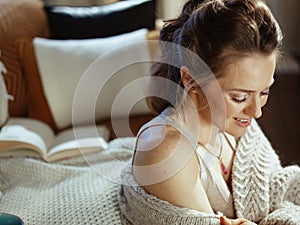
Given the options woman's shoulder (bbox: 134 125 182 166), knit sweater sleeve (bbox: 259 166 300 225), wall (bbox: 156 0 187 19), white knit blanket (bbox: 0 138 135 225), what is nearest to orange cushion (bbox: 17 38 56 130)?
white knit blanket (bbox: 0 138 135 225)

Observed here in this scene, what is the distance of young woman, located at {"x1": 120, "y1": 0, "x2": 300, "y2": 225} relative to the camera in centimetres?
118

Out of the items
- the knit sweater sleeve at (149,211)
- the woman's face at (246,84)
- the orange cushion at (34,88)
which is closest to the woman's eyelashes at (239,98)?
the woman's face at (246,84)

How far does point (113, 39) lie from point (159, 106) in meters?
0.74

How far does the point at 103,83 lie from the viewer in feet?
6.42

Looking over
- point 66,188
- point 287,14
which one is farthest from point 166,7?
point 66,188

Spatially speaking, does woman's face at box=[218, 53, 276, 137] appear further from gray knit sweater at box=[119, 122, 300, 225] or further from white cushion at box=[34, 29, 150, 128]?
white cushion at box=[34, 29, 150, 128]

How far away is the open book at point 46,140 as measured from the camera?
1.75 metres

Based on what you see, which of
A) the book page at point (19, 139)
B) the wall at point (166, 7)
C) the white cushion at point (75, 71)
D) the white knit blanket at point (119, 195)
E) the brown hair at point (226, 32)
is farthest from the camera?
the wall at point (166, 7)

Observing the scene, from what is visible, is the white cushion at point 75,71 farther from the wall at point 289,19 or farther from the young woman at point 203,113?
the wall at point 289,19

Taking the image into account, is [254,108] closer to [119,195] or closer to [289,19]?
[119,195]

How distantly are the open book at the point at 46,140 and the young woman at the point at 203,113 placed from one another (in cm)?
42

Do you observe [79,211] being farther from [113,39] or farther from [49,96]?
[113,39]

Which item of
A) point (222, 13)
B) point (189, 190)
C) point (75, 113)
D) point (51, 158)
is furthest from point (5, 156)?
point (222, 13)

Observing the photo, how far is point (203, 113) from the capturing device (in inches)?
50.8
